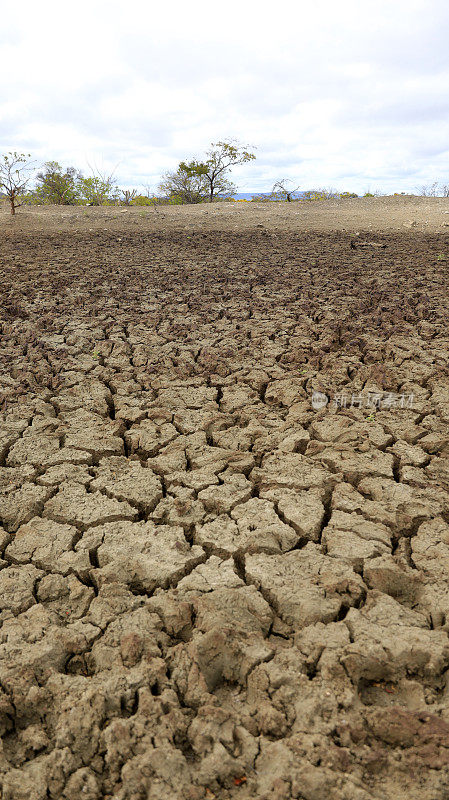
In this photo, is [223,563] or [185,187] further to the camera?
[185,187]

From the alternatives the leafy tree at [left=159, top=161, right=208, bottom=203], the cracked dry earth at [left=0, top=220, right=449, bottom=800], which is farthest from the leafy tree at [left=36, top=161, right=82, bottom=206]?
the cracked dry earth at [left=0, top=220, right=449, bottom=800]

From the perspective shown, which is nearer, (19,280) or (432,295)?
(432,295)

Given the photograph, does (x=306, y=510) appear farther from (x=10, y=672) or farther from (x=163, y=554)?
(x=10, y=672)

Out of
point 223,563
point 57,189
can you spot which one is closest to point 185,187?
point 57,189

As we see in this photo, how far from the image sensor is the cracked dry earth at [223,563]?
147cm

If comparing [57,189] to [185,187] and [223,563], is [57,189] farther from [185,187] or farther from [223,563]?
[223,563]

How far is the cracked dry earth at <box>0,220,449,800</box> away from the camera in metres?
1.47

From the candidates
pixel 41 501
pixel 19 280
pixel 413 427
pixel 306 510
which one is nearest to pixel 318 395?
pixel 413 427

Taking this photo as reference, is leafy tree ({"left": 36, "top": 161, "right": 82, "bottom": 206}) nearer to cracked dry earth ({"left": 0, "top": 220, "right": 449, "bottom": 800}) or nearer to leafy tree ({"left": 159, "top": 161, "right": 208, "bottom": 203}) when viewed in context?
leafy tree ({"left": 159, "top": 161, "right": 208, "bottom": 203})

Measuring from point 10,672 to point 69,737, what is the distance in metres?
0.34

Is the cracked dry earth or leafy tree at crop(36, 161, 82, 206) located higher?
leafy tree at crop(36, 161, 82, 206)

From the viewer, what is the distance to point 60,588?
2088mm

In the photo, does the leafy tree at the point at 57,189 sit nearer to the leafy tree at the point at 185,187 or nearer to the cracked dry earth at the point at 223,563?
the leafy tree at the point at 185,187

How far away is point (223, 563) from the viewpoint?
85.3 inches
